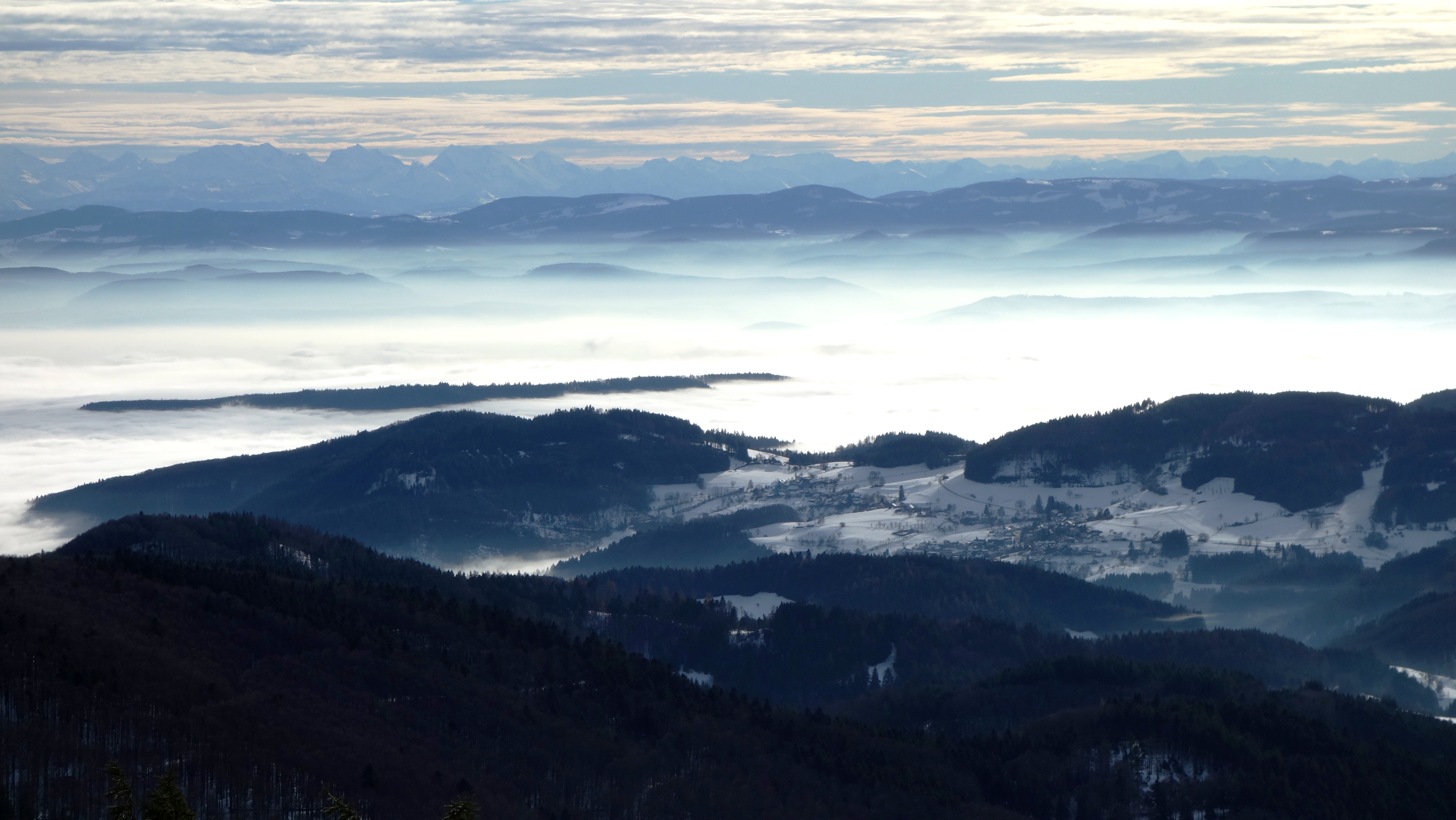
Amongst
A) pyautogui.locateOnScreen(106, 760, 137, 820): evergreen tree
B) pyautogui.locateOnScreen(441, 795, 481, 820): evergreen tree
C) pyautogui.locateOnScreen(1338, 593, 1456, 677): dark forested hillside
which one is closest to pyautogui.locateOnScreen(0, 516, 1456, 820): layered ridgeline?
pyautogui.locateOnScreen(106, 760, 137, 820): evergreen tree

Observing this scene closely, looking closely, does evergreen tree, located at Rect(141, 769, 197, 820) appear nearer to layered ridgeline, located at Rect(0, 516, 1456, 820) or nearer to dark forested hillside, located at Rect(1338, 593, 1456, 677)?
layered ridgeline, located at Rect(0, 516, 1456, 820)

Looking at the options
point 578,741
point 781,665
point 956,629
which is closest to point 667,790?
point 578,741

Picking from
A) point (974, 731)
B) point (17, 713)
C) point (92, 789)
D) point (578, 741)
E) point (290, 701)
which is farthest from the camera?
point (974, 731)

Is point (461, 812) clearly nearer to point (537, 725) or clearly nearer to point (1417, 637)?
point (537, 725)

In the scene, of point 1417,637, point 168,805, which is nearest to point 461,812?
point 168,805

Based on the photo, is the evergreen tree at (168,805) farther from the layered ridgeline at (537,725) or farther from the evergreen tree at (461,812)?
the layered ridgeline at (537,725)

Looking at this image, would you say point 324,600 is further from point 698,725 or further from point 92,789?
point 92,789

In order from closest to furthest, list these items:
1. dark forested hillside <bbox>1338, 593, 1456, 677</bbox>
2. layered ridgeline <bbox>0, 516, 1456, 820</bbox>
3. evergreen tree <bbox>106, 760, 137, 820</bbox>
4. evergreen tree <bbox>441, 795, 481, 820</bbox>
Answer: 1. evergreen tree <bbox>441, 795, 481, 820</bbox>
2. evergreen tree <bbox>106, 760, 137, 820</bbox>
3. layered ridgeline <bbox>0, 516, 1456, 820</bbox>
4. dark forested hillside <bbox>1338, 593, 1456, 677</bbox>
